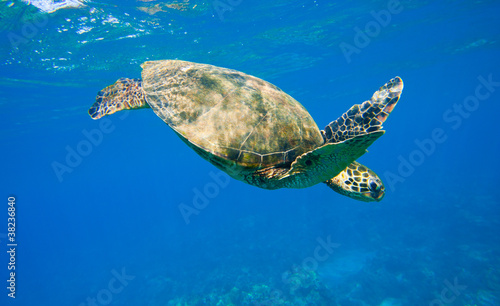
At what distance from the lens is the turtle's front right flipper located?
292 centimetres

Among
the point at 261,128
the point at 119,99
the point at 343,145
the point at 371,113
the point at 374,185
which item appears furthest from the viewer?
the point at 119,99

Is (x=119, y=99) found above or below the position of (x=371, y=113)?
below

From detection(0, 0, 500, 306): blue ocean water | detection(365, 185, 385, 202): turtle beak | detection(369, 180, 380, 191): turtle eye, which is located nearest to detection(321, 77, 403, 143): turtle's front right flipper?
detection(369, 180, 380, 191): turtle eye

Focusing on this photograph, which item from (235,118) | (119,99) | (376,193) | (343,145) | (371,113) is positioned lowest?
(119,99)

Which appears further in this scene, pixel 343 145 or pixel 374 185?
pixel 374 185

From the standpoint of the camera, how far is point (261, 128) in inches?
126

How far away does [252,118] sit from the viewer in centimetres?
326

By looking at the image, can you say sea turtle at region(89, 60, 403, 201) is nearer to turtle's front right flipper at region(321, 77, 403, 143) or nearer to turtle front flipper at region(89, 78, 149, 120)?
turtle's front right flipper at region(321, 77, 403, 143)

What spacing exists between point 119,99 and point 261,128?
12.2 ft

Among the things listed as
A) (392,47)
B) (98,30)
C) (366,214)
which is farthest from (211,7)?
(366,214)

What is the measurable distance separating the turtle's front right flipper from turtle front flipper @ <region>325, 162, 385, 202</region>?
59 centimetres

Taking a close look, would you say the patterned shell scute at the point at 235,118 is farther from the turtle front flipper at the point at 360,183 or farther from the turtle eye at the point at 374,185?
the turtle eye at the point at 374,185

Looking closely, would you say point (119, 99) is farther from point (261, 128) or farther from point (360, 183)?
point (360, 183)

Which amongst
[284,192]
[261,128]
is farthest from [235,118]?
[284,192]
